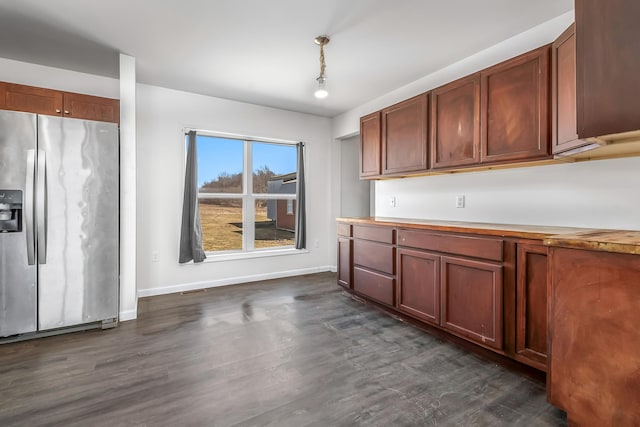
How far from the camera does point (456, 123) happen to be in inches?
110

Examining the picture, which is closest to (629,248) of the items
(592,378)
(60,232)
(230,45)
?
(592,378)

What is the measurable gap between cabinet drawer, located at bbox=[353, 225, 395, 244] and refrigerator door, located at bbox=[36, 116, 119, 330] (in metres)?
2.49

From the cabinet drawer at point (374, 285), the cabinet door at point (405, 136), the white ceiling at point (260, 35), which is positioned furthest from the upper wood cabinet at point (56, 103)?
the cabinet drawer at point (374, 285)

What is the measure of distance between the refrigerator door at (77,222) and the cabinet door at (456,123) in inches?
122

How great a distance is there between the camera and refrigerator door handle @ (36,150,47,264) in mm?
2549

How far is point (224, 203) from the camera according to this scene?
4.45 m

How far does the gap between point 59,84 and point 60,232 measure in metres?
1.86

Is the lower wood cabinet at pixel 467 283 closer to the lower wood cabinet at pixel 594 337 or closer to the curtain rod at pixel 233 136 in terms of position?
the lower wood cabinet at pixel 594 337

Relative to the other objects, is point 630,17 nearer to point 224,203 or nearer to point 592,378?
point 592,378

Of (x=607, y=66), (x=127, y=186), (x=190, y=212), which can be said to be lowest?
(x=190, y=212)

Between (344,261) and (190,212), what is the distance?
2.13 m

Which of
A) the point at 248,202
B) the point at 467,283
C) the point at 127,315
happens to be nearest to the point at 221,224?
the point at 248,202

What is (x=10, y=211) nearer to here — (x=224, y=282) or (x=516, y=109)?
(x=224, y=282)

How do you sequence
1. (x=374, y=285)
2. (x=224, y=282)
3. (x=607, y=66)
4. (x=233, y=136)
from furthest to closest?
(x=233, y=136) → (x=224, y=282) → (x=374, y=285) → (x=607, y=66)
